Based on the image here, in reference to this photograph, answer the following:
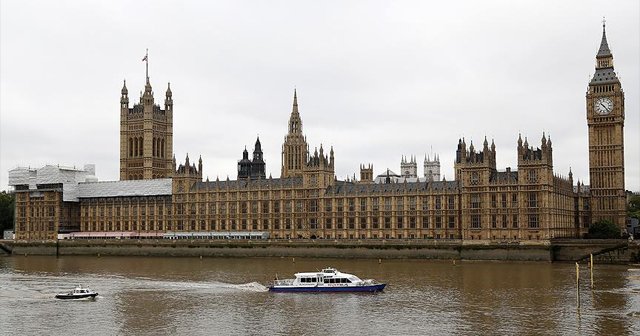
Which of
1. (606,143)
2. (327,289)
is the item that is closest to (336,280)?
(327,289)

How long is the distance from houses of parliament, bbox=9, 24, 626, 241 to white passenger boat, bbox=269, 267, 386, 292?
2037 inches

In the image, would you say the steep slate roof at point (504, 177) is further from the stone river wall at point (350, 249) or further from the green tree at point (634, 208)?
the green tree at point (634, 208)

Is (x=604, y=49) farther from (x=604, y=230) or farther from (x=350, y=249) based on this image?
(x=350, y=249)

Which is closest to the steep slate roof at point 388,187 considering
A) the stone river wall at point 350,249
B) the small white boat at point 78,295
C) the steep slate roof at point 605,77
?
the stone river wall at point 350,249

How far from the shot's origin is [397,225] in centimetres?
14062

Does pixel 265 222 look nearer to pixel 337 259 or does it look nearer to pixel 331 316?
pixel 337 259

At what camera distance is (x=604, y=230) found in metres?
130

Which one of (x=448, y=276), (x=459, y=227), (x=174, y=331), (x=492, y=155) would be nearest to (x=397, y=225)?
(x=459, y=227)

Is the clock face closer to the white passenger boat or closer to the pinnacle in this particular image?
the pinnacle

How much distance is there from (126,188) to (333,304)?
359 feet

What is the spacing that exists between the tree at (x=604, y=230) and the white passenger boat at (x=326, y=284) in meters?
61.1

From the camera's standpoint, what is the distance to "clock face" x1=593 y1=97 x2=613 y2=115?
14400 centimetres

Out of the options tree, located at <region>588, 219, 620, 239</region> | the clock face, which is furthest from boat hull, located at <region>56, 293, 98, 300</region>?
the clock face

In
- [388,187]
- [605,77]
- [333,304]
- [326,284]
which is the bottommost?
[333,304]
